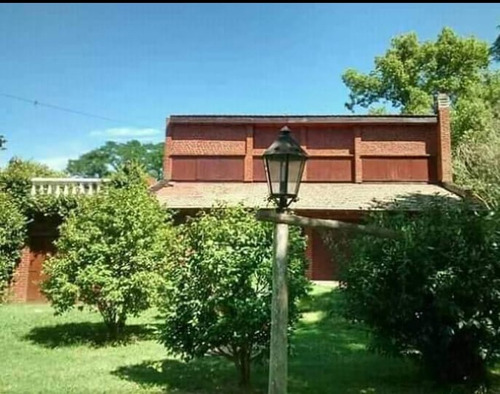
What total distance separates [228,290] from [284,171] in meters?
2.17

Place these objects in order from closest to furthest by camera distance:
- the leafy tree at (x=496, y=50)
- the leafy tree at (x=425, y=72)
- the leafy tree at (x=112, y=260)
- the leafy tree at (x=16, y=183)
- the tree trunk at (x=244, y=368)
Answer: the tree trunk at (x=244, y=368) → the leafy tree at (x=112, y=260) → the leafy tree at (x=496, y=50) → the leafy tree at (x=16, y=183) → the leafy tree at (x=425, y=72)

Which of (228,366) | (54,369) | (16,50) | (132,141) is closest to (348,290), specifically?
(228,366)

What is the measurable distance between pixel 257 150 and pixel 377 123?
16.3 feet

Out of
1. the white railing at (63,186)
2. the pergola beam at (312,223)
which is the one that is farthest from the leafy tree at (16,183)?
the pergola beam at (312,223)

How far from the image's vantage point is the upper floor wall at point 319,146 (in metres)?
19.3

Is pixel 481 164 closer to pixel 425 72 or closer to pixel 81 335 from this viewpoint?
pixel 425 72

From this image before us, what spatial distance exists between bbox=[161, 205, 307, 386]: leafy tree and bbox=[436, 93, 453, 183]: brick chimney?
13.9m

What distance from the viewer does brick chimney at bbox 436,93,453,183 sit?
1867 cm

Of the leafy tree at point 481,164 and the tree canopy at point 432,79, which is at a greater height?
the tree canopy at point 432,79

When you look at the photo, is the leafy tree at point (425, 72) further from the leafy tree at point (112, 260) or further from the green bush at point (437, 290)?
the green bush at point (437, 290)

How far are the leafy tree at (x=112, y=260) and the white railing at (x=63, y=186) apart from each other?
5.89 metres

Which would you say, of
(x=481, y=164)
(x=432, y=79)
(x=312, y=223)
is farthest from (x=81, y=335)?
(x=432, y=79)

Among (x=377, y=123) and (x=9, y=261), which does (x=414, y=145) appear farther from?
(x=9, y=261)

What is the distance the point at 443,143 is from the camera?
Answer: 18828 mm
